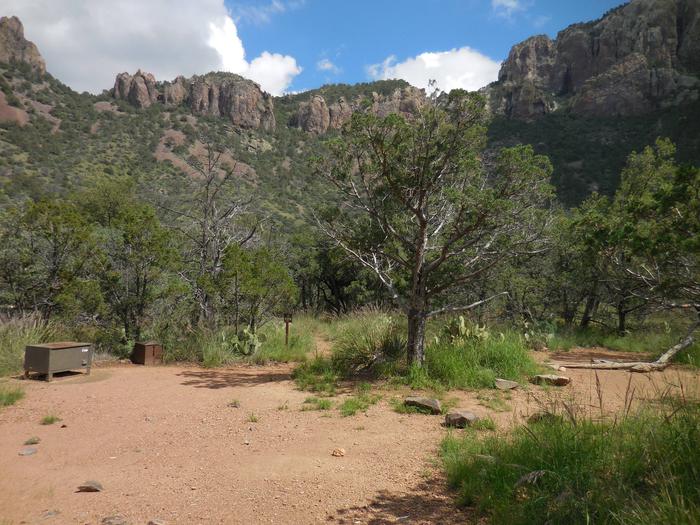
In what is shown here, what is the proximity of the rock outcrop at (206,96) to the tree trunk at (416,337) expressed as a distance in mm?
60274

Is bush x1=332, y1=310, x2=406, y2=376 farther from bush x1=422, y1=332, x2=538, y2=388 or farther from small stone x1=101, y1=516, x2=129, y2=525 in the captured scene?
small stone x1=101, y1=516, x2=129, y2=525

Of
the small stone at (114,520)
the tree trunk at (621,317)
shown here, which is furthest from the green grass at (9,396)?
the tree trunk at (621,317)

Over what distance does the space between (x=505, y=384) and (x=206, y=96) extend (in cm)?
7003

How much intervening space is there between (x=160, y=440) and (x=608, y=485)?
13.9 ft

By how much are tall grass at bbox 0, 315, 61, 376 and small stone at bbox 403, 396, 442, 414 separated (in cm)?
711

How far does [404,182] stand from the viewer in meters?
7.81

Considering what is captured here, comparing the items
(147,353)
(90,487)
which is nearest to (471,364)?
(90,487)

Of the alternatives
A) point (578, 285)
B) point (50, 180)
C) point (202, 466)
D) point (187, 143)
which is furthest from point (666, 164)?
point (187, 143)

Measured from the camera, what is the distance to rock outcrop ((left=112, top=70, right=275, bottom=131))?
64.5 meters

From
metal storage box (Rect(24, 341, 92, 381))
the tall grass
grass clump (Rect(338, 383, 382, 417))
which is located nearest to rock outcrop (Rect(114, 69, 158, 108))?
the tall grass

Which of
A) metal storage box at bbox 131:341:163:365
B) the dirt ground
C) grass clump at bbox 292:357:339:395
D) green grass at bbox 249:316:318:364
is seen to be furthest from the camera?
green grass at bbox 249:316:318:364

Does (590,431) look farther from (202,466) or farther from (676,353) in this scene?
(676,353)

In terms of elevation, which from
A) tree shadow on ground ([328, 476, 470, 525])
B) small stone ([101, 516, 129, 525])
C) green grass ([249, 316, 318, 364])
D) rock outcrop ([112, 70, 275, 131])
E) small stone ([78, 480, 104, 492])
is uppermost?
rock outcrop ([112, 70, 275, 131])

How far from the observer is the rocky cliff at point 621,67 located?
53531mm
